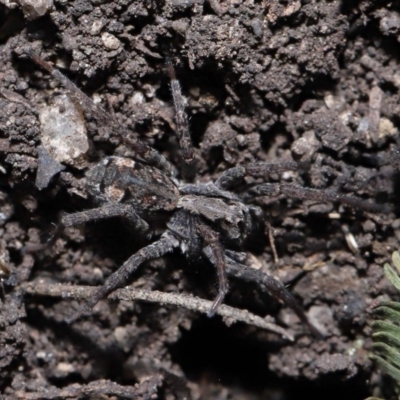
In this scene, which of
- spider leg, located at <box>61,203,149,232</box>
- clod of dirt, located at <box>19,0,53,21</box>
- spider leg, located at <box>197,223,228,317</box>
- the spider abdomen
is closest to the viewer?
clod of dirt, located at <box>19,0,53,21</box>

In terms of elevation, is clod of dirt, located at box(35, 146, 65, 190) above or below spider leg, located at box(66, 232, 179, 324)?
above

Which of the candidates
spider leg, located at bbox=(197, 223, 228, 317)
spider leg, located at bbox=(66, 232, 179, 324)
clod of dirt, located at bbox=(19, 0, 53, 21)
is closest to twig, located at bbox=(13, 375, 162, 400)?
spider leg, located at bbox=(66, 232, 179, 324)

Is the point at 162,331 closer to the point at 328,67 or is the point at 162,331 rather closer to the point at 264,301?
the point at 264,301

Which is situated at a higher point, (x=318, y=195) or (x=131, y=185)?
(x=318, y=195)

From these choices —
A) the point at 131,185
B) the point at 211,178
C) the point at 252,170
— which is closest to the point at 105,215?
the point at 131,185

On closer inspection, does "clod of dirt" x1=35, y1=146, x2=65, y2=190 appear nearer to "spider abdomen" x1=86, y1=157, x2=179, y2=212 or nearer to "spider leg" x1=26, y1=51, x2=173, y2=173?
"spider abdomen" x1=86, y1=157, x2=179, y2=212

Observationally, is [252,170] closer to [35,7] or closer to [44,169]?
[44,169]

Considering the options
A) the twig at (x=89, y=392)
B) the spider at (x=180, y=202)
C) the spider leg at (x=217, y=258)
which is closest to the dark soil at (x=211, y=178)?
the twig at (x=89, y=392)
